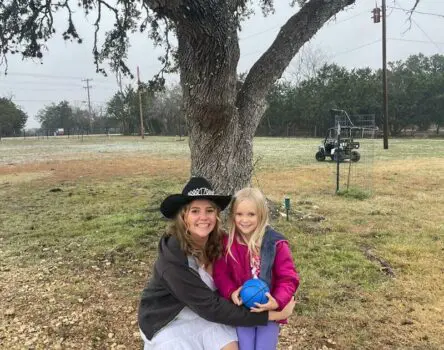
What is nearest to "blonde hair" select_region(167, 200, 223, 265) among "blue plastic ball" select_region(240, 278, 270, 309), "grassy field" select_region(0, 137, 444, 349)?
"blue plastic ball" select_region(240, 278, 270, 309)

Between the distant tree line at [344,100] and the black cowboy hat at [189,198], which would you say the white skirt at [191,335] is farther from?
the distant tree line at [344,100]

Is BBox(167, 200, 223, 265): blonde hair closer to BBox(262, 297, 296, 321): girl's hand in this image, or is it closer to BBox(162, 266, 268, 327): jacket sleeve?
BBox(162, 266, 268, 327): jacket sleeve

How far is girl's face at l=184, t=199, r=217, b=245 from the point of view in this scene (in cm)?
216

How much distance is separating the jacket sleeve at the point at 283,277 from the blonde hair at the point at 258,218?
0.11 metres

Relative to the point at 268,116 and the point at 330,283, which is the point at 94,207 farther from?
the point at 268,116

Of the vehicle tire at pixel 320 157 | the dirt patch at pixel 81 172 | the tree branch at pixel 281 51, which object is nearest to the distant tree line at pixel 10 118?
the dirt patch at pixel 81 172

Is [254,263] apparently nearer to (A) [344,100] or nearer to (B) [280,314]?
(B) [280,314]

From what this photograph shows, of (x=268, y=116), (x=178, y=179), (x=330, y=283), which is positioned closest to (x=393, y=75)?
(x=268, y=116)

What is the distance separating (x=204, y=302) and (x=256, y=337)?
1.06 feet

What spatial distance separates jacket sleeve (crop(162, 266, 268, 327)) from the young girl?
0.06 m

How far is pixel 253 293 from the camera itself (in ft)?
6.56

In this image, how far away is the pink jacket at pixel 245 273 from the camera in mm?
2117

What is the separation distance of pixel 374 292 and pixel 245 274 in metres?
2.04

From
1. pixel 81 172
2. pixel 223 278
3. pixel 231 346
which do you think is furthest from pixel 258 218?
pixel 81 172
